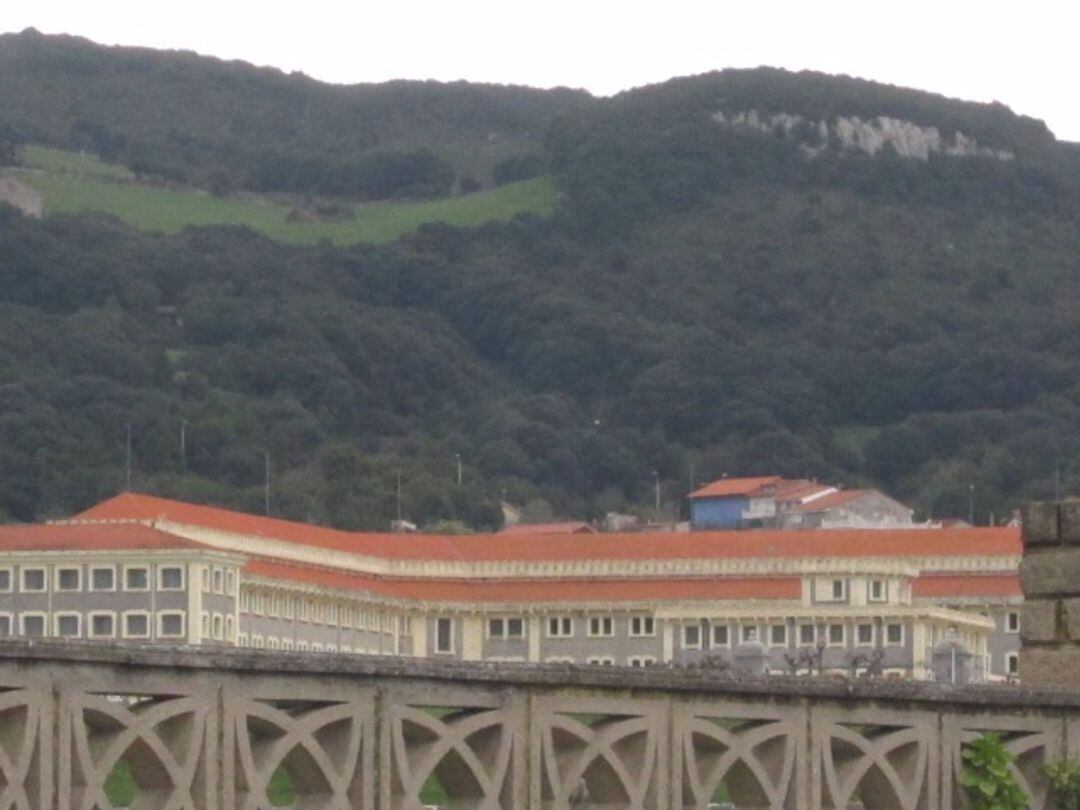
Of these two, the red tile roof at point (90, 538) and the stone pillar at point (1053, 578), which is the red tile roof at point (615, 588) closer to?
the red tile roof at point (90, 538)

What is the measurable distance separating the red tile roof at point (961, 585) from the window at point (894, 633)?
30.6 feet

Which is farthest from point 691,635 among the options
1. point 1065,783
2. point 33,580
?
point 1065,783

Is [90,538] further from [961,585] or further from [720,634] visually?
[961,585]

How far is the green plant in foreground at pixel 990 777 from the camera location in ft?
122

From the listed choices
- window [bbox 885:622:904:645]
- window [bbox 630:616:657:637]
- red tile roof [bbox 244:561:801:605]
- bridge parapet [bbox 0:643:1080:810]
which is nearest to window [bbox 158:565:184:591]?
red tile roof [bbox 244:561:801:605]

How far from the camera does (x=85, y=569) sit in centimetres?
17650

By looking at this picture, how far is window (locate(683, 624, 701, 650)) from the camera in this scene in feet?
627

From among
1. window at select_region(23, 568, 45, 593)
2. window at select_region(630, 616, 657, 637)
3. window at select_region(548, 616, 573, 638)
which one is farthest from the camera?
window at select_region(548, 616, 573, 638)

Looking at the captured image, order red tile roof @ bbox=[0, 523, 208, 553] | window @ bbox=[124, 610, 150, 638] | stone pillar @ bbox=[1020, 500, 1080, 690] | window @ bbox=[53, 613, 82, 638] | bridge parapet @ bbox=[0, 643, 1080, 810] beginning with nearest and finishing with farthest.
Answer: bridge parapet @ bbox=[0, 643, 1080, 810] < stone pillar @ bbox=[1020, 500, 1080, 690] < window @ bbox=[124, 610, 150, 638] < window @ bbox=[53, 613, 82, 638] < red tile roof @ bbox=[0, 523, 208, 553]

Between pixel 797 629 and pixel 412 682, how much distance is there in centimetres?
15314

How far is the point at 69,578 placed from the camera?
17675 centimetres

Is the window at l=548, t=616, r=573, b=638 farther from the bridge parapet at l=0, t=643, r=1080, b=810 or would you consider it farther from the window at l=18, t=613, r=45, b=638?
the bridge parapet at l=0, t=643, r=1080, b=810

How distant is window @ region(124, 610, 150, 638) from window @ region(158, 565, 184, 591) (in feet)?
4.06

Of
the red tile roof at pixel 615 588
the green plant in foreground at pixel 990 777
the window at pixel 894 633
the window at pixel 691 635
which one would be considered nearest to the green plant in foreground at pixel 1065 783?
the green plant in foreground at pixel 990 777
